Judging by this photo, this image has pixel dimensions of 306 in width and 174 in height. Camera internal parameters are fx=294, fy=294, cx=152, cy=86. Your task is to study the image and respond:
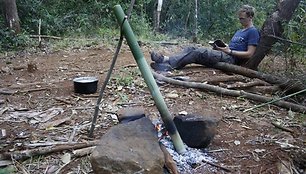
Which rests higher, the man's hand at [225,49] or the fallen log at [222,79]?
the man's hand at [225,49]

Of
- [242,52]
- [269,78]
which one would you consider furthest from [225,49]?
[269,78]

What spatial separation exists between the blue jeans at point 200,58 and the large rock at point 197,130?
87.2 inches

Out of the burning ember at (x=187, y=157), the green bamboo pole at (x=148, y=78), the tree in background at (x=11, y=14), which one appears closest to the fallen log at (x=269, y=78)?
the burning ember at (x=187, y=157)

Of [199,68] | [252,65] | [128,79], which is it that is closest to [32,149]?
[128,79]

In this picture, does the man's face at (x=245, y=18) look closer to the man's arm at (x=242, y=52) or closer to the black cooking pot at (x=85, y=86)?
the man's arm at (x=242, y=52)

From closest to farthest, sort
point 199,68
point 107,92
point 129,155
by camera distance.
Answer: point 129,155 → point 107,92 → point 199,68

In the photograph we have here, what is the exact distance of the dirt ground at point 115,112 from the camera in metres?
2.12

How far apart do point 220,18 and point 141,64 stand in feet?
28.6

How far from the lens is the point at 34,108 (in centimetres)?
309

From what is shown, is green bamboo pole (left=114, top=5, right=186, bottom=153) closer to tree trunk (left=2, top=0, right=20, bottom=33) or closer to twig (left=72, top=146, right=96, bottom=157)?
twig (left=72, top=146, right=96, bottom=157)

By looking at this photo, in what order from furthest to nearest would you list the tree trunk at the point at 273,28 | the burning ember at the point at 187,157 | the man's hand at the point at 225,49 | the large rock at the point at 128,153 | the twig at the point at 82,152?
the man's hand at the point at 225,49
the tree trunk at the point at 273,28
the twig at the point at 82,152
the burning ember at the point at 187,157
the large rock at the point at 128,153

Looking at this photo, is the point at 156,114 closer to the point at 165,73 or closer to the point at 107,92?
the point at 107,92

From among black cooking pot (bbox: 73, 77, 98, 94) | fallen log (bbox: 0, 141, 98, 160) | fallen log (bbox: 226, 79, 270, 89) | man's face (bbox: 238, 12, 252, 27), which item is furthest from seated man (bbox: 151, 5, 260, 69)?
fallen log (bbox: 0, 141, 98, 160)

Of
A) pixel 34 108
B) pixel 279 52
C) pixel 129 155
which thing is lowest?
pixel 34 108
